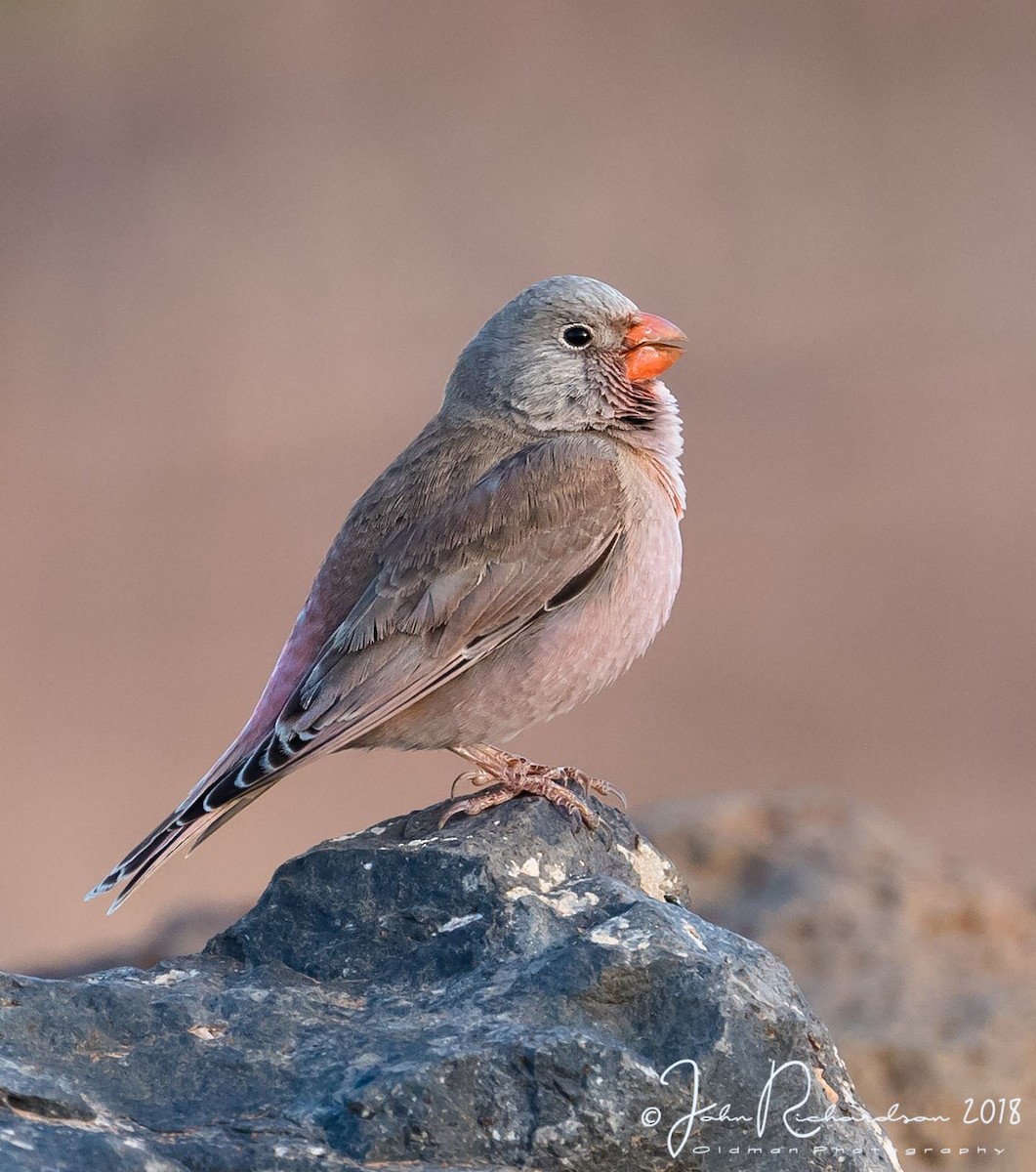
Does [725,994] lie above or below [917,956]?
above

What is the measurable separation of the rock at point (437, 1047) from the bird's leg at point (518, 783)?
19.7 inches

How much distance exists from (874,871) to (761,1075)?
10.4 feet

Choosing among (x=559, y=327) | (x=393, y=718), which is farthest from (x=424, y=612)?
(x=559, y=327)

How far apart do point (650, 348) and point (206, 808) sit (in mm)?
1835

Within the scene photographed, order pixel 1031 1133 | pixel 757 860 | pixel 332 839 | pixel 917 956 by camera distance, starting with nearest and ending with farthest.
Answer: pixel 332 839, pixel 1031 1133, pixel 917 956, pixel 757 860

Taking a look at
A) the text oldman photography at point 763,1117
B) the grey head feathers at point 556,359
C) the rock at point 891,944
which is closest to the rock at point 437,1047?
the text oldman photography at point 763,1117

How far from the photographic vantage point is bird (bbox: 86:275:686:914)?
388 cm

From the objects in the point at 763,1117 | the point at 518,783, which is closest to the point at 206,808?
the point at 518,783

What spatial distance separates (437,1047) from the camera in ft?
8.68

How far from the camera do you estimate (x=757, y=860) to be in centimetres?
594

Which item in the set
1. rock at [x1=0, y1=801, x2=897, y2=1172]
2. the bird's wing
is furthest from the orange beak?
rock at [x1=0, y1=801, x2=897, y2=1172]

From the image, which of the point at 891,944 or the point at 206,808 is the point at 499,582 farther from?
the point at 891,944

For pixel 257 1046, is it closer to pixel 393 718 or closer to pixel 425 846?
pixel 425 846

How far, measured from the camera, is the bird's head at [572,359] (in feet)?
14.3
